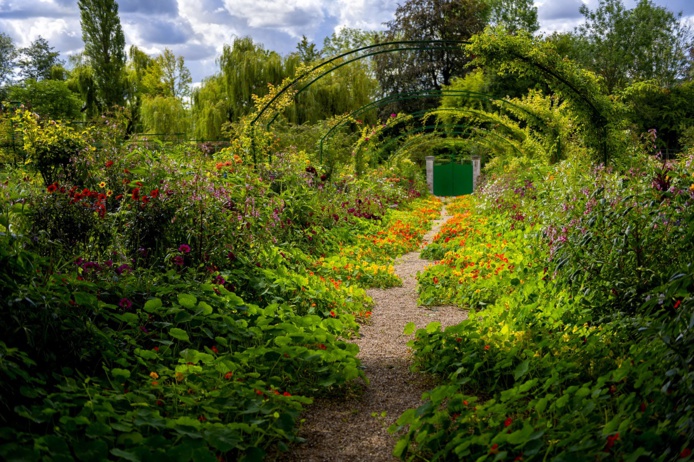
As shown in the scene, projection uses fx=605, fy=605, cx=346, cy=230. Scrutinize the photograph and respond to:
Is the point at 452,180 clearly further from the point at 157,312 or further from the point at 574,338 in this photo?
the point at 157,312

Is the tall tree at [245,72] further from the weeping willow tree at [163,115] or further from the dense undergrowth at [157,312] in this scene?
the dense undergrowth at [157,312]

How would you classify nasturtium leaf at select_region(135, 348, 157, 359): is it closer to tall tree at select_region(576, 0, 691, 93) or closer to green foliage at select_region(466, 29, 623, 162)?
green foliage at select_region(466, 29, 623, 162)

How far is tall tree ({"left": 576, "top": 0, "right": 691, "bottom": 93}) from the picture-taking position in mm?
33750

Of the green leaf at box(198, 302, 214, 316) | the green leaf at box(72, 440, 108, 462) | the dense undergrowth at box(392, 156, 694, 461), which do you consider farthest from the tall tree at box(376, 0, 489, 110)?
the green leaf at box(72, 440, 108, 462)

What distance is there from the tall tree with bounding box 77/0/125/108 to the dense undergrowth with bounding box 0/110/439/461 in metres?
23.3

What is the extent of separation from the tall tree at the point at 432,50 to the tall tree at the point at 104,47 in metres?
12.3

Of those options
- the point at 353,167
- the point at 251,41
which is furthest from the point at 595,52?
the point at 353,167

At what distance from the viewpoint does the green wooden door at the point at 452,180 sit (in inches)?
890

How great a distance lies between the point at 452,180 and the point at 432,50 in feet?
30.8

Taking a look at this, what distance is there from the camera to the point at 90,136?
5.50m

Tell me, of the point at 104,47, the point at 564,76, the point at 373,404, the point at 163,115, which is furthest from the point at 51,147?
the point at 104,47

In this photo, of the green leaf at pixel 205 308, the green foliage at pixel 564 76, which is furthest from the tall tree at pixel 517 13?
the green leaf at pixel 205 308

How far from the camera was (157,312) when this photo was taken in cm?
345

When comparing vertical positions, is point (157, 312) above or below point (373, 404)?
above
